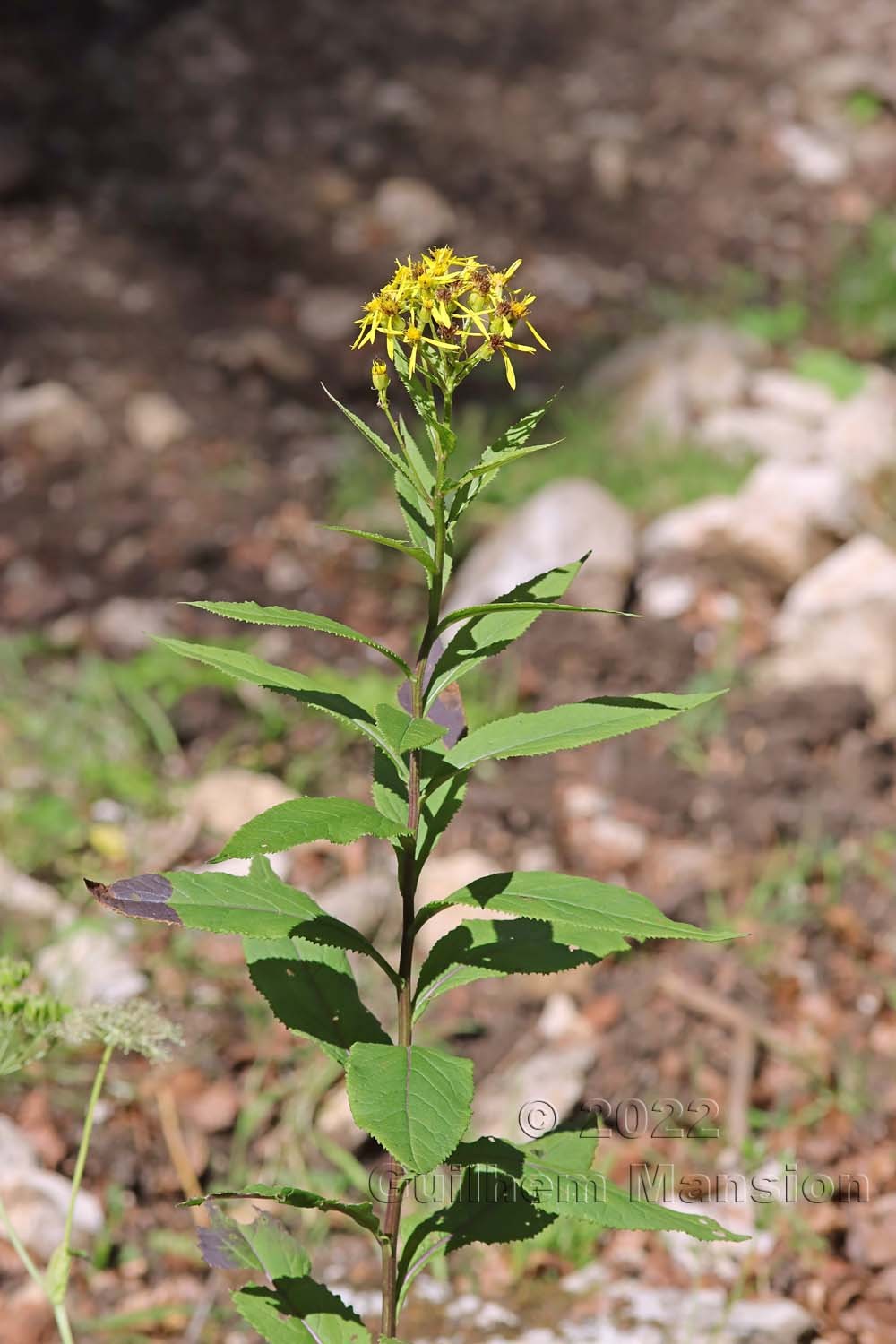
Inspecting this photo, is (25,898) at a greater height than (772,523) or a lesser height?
lesser

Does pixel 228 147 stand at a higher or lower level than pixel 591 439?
higher

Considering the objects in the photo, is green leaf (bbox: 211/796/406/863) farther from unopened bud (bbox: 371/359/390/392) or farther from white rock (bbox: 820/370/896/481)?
white rock (bbox: 820/370/896/481)

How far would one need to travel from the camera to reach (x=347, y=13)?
712cm

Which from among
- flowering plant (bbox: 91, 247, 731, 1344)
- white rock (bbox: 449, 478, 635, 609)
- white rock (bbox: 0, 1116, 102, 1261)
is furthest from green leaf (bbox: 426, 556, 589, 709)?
white rock (bbox: 449, 478, 635, 609)

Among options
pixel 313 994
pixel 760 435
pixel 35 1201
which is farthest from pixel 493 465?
pixel 760 435

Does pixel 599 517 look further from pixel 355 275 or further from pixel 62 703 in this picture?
pixel 355 275

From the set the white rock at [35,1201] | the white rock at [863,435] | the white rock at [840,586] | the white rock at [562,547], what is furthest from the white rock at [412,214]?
the white rock at [35,1201]

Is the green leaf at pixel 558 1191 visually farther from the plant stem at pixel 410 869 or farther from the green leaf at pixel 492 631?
the green leaf at pixel 492 631

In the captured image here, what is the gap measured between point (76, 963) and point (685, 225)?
5.01m

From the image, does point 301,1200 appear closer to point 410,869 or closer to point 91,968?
point 410,869

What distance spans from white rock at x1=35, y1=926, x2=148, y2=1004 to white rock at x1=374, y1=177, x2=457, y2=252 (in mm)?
3999

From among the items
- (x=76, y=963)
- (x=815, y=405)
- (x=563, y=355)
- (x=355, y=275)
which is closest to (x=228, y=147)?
(x=355, y=275)

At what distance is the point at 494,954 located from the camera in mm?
1315

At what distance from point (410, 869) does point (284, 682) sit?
0.74 ft
